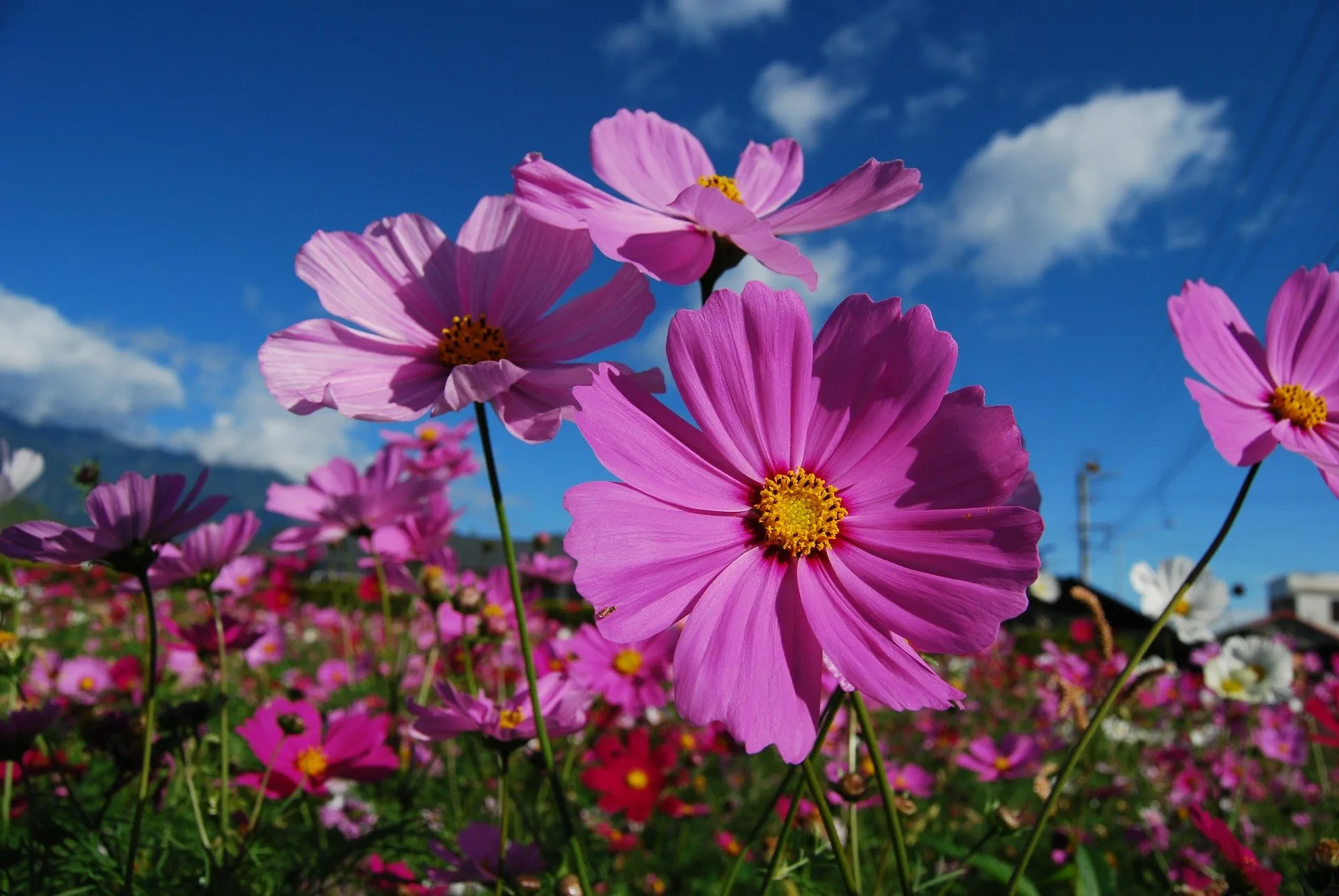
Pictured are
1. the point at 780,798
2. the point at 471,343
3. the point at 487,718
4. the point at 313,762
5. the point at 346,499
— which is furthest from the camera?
the point at 346,499

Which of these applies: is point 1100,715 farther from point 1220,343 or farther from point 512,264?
point 512,264

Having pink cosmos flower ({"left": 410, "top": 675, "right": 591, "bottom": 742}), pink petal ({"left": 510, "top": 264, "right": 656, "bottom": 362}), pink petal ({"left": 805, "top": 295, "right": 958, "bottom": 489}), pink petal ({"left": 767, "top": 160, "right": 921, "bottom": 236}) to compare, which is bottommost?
pink cosmos flower ({"left": 410, "top": 675, "right": 591, "bottom": 742})

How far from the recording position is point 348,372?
720 millimetres

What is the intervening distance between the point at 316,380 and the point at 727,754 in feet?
7.36

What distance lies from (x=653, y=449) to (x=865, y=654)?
207 mm

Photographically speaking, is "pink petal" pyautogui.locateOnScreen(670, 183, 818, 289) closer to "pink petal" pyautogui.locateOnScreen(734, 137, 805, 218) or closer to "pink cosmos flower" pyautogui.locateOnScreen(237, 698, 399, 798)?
"pink petal" pyautogui.locateOnScreen(734, 137, 805, 218)

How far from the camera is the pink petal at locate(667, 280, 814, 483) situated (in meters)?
0.59

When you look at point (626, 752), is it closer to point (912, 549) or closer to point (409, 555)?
point (409, 555)

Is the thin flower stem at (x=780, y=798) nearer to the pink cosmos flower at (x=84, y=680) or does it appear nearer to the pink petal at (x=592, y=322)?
the pink petal at (x=592, y=322)

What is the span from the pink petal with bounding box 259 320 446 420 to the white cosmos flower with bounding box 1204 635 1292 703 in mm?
2735

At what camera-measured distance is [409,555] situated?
A: 4.97ft

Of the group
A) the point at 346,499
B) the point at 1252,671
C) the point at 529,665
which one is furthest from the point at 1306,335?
the point at 1252,671

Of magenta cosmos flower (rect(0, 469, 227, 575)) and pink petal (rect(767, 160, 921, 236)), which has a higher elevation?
pink petal (rect(767, 160, 921, 236))

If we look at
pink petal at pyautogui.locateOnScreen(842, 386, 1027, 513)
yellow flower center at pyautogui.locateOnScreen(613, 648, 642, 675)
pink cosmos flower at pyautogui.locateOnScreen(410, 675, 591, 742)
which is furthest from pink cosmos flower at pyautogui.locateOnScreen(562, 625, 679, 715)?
pink petal at pyautogui.locateOnScreen(842, 386, 1027, 513)
